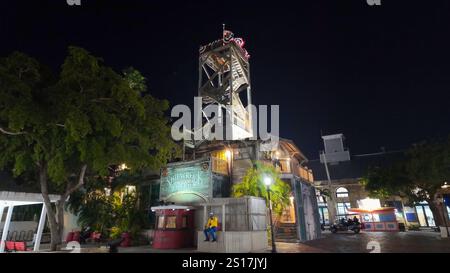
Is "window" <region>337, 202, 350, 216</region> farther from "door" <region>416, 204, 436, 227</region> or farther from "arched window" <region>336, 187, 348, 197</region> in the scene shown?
"door" <region>416, 204, 436, 227</region>

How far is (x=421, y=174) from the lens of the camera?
68.8ft

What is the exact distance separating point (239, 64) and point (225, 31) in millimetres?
3598

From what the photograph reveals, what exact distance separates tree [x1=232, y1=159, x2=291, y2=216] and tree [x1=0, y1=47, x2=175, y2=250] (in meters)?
6.35

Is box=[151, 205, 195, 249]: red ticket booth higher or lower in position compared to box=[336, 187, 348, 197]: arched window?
lower

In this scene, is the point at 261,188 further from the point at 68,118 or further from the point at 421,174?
the point at 421,174

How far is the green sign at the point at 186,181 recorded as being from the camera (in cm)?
1744

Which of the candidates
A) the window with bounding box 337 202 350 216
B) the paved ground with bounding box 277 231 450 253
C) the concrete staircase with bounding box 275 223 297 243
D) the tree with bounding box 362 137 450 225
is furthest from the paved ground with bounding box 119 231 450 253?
the window with bounding box 337 202 350 216

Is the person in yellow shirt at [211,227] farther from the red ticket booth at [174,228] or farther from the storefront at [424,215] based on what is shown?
the storefront at [424,215]

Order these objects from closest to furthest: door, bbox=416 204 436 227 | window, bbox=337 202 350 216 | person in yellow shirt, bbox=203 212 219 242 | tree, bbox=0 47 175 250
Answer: tree, bbox=0 47 175 250 → person in yellow shirt, bbox=203 212 219 242 → door, bbox=416 204 436 227 → window, bbox=337 202 350 216

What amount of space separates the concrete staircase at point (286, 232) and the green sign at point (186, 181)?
6.99 meters

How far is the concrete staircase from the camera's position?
19.8m

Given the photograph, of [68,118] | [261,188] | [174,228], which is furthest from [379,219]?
[68,118]

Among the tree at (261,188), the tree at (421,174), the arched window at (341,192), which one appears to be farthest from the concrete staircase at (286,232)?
the arched window at (341,192)
